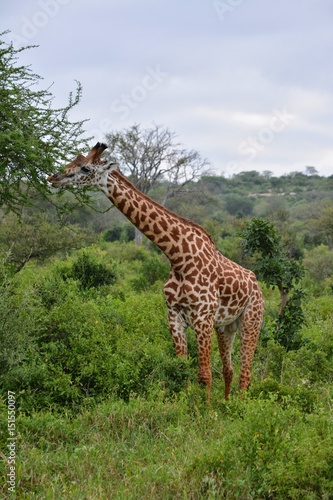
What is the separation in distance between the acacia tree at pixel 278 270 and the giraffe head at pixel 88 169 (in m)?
2.85

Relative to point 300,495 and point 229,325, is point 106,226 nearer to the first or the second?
point 229,325

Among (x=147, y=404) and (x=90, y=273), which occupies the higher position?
(x=90, y=273)

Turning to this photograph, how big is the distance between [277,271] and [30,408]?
411 cm

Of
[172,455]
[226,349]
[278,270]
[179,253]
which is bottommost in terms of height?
[172,455]

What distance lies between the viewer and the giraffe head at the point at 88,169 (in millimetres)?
6770

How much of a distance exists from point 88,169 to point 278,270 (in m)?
3.44

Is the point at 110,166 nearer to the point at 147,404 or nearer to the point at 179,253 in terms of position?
the point at 179,253

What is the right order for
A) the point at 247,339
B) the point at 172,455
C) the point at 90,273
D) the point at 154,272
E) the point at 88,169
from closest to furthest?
the point at 172,455 < the point at 88,169 < the point at 247,339 < the point at 90,273 < the point at 154,272

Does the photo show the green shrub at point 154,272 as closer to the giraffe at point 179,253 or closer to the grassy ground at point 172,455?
the giraffe at point 179,253

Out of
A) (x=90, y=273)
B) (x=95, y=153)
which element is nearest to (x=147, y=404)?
(x=95, y=153)

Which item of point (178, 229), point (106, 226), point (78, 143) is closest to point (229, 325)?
point (178, 229)

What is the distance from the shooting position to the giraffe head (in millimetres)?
6770

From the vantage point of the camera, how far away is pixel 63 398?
6.70m

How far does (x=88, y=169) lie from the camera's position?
22.2 feet
